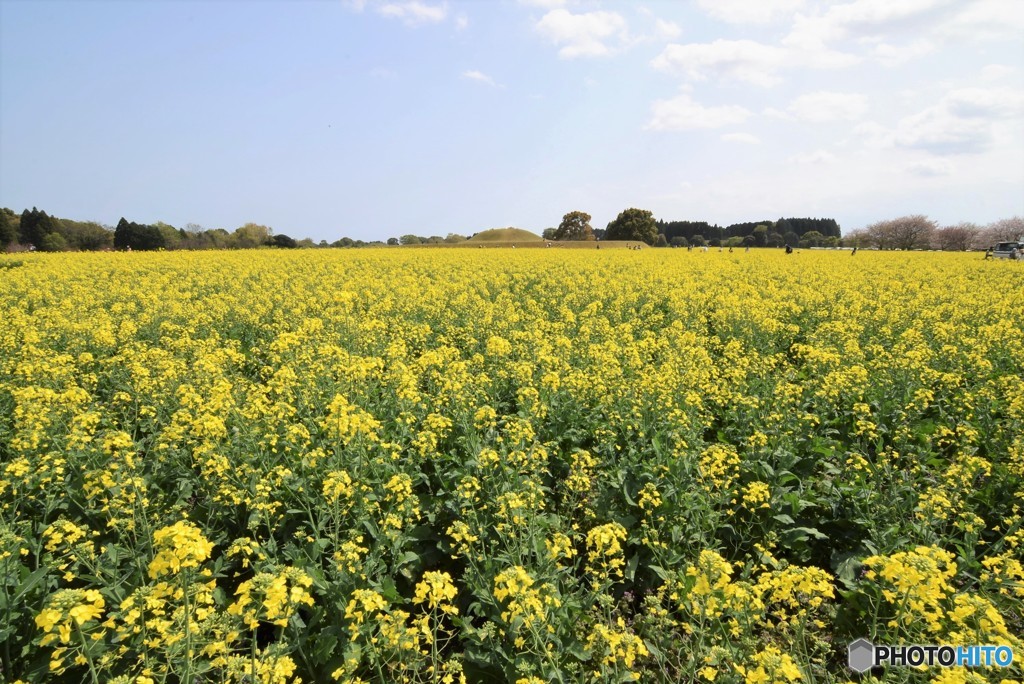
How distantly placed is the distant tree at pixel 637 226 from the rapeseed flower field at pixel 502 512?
237 ft

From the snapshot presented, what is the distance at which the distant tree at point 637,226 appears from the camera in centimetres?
7888

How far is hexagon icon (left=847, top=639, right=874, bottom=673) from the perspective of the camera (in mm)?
3258

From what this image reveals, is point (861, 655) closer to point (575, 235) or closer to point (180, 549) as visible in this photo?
point (180, 549)

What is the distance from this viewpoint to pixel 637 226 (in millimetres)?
79062

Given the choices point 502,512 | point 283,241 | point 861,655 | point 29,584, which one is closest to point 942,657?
point 861,655

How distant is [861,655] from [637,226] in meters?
80.0

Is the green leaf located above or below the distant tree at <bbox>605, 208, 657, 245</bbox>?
below

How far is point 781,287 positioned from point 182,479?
17.9 meters

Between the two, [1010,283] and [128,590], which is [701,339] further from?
[1010,283]

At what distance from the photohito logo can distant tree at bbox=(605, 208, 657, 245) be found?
78.3 m

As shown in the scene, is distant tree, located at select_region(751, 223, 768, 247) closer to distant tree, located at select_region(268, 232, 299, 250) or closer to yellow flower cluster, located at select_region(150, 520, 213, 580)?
distant tree, located at select_region(268, 232, 299, 250)

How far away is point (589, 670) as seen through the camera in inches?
139

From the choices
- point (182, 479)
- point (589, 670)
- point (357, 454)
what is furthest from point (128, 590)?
point (589, 670)

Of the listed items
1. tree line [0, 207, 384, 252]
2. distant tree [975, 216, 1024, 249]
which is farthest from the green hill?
distant tree [975, 216, 1024, 249]
